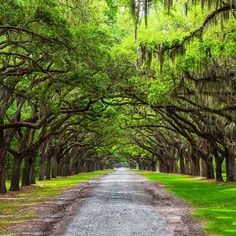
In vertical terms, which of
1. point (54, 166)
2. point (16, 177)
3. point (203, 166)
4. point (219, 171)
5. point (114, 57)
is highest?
point (114, 57)

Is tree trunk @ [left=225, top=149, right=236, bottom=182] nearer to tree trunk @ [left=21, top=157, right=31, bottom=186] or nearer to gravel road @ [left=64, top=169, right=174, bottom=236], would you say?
tree trunk @ [left=21, top=157, right=31, bottom=186]

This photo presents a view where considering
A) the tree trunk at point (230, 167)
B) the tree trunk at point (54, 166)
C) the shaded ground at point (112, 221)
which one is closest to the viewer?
the shaded ground at point (112, 221)

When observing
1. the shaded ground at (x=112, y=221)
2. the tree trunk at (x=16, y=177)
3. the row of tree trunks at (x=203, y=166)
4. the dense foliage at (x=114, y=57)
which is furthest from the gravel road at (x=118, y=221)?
the row of tree trunks at (x=203, y=166)

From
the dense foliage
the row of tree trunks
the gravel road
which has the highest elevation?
the dense foliage

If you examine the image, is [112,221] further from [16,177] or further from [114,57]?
[16,177]

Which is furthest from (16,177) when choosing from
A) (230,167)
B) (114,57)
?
(230,167)

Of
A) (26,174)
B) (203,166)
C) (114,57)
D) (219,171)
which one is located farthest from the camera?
(203,166)

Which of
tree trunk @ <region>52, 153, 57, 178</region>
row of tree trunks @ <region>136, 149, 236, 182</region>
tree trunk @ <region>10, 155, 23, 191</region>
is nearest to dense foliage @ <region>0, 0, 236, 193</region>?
tree trunk @ <region>10, 155, 23, 191</region>

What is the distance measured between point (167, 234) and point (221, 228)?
2.46m

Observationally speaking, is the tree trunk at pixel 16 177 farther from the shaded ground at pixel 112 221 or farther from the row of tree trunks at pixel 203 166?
the row of tree trunks at pixel 203 166

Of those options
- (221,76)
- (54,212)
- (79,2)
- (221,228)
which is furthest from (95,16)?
(221,228)

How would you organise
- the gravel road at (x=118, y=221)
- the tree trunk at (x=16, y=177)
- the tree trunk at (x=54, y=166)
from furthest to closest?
the tree trunk at (x=54, y=166)
the tree trunk at (x=16, y=177)
the gravel road at (x=118, y=221)

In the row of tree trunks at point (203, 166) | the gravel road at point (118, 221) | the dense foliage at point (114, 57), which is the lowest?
the gravel road at point (118, 221)

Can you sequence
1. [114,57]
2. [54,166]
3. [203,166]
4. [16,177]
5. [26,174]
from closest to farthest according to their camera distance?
[114,57]
[16,177]
[26,174]
[203,166]
[54,166]
